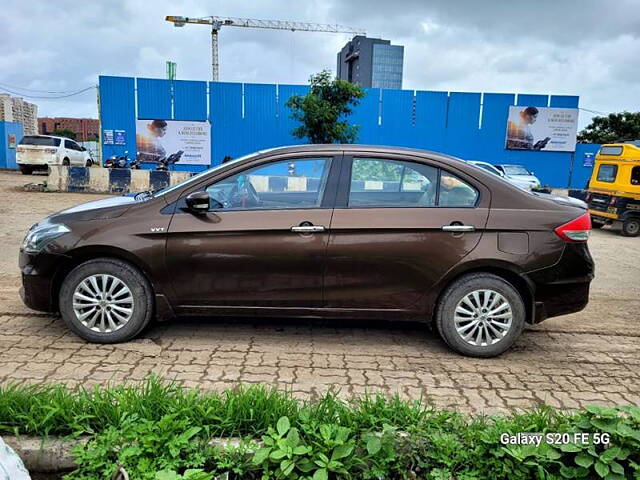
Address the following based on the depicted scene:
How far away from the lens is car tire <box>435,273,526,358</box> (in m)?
4.16

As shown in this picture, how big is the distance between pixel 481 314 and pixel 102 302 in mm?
3068

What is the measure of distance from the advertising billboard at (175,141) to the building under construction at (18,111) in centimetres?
2009

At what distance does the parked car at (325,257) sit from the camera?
13.6 feet

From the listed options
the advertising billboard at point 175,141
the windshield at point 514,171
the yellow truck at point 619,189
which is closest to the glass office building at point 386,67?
the advertising billboard at point 175,141

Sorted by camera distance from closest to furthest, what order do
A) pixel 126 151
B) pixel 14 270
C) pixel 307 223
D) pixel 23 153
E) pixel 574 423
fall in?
1. pixel 574 423
2. pixel 307 223
3. pixel 14 270
4. pixel 23 153
5. pixel 126 151

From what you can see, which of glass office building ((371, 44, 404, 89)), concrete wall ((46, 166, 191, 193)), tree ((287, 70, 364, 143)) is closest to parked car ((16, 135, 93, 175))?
concrete wall ((46, 166, 191, 193))

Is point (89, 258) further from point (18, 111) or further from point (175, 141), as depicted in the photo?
point (18, 111)

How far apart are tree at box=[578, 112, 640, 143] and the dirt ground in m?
36.3

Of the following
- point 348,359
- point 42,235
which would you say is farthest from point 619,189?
point 42,235

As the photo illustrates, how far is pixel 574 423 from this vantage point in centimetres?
265

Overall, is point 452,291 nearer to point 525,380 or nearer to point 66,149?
point 525,380

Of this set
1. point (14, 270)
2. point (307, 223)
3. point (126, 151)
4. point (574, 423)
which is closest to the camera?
point (574, 423)

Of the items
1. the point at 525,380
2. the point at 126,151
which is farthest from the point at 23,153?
the point at 525,380

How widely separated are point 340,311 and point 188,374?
1279 mm
